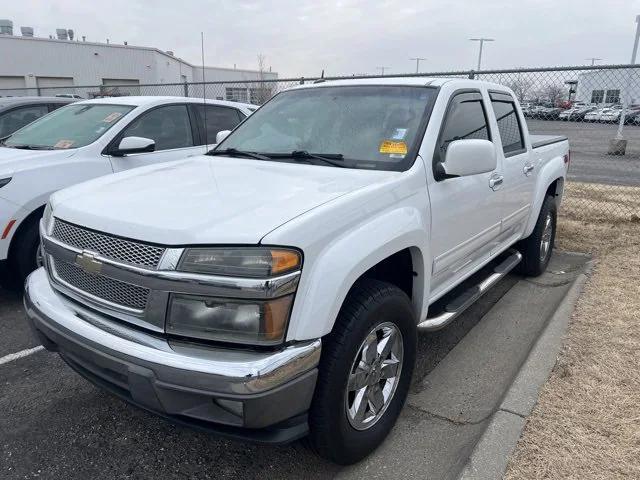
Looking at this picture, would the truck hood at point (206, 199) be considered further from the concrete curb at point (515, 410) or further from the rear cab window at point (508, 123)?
the rear cab window at point (508, 123)

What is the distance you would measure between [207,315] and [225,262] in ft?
0.73

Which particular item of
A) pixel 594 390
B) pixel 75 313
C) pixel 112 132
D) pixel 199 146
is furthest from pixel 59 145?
pixel 594 390

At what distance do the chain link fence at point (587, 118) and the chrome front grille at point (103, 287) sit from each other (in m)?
3.31

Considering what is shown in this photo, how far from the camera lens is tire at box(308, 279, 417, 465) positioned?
2180 millimetres

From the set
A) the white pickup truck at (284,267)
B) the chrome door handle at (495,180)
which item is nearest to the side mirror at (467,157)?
the white pickup truck at (284,267)

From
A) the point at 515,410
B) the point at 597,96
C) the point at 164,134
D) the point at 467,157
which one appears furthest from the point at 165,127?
the point at 597,96

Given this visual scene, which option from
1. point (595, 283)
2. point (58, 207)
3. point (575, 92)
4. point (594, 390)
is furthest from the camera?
point (575, 92)

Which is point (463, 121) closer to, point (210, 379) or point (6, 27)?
point (210, 379)

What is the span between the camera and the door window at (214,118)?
590 cm

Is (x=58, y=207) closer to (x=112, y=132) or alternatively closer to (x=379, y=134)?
(x=379, y=134)

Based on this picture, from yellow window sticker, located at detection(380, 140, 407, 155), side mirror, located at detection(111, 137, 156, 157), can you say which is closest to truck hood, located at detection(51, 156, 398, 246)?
yellow window sticker, located at detection(380, 140, 407, 155)

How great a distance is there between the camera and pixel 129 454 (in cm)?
264

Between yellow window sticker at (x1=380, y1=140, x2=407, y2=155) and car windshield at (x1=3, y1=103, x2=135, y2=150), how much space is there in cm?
322

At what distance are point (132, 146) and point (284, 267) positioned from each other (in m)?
3.36
